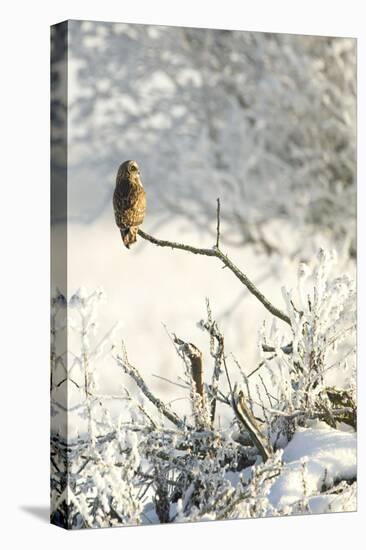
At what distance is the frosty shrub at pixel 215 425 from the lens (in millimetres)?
6938

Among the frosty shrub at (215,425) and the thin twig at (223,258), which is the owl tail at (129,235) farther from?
the frosty shrub at (215,425)

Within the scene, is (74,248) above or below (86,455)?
above

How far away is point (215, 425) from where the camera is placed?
23.9 feet

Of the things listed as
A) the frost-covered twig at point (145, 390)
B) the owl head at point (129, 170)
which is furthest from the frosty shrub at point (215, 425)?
the owl head at point (129, 170)

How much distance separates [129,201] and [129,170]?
0.15 meters

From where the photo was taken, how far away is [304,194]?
754cm

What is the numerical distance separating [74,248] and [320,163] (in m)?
1.45

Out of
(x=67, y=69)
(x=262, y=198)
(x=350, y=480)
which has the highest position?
(x=67, y=69)

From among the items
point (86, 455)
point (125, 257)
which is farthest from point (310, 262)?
point (86, 455)

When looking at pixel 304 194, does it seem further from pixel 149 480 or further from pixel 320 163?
pixel 149 480

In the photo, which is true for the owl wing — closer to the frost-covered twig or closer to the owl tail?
the owl tail

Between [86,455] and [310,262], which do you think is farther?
[310,262]

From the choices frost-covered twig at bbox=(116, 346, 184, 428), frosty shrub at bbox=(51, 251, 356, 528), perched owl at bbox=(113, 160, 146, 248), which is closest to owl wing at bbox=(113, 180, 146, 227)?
perched owl at bbox=(113, 160, 146, 248)

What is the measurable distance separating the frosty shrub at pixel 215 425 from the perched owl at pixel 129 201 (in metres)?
0.36
